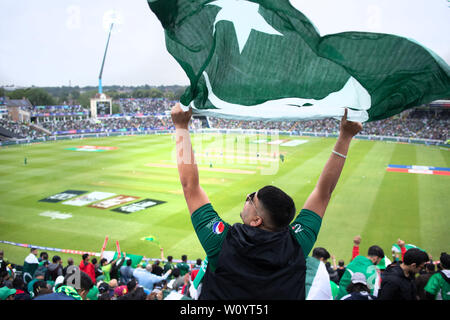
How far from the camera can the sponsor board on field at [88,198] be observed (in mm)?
20250

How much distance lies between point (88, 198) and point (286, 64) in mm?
20584

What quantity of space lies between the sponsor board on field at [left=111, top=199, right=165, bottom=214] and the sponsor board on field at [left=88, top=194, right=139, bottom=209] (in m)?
0.73

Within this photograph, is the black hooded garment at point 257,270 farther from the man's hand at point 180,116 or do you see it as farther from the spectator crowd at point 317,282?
the man's hand at point 180,116

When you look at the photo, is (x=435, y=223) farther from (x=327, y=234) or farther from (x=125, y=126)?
(x=125, y=126)

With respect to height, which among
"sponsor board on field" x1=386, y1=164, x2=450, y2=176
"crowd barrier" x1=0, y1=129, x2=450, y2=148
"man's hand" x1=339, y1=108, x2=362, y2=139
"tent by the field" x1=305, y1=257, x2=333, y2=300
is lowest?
"sponsor board on field" x1=386, y1=164, x2=450, y2=176

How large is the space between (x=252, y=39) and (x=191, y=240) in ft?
42.9

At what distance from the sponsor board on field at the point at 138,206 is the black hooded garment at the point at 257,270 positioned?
17.6 metres

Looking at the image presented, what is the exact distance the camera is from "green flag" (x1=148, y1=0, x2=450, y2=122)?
7.73 feet

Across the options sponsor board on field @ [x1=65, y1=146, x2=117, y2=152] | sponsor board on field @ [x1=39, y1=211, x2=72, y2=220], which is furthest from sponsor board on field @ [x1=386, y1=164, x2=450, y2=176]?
sponsor board on field @ [x1=65, y1=146, x2=117, y2=152]

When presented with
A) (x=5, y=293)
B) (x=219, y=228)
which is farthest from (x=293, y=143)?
(x=219, y=228)

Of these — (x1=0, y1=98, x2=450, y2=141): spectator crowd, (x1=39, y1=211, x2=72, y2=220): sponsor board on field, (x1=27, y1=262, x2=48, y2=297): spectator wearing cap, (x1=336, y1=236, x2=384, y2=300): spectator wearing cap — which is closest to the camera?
(x1=336, y1=236, x2=384, y2=300): spectator wearing cap

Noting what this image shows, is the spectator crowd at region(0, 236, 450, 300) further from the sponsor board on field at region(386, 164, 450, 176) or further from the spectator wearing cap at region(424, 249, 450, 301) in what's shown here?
the sponsor board on field at region(386, 164, 450, 176)

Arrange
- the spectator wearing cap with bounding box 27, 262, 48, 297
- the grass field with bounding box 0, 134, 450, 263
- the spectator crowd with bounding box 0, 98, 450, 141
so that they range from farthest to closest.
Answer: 1. the spectator crowd with bounding box 0, 98, 450, 141
2. the grass field with bounding box 0, 134, 450, 263
3. the spectator wearing cap with bounding box 27, 262, 48, 297

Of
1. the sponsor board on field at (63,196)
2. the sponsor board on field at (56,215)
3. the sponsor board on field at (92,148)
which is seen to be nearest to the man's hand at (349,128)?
the sponsor board on field at (56,215)
